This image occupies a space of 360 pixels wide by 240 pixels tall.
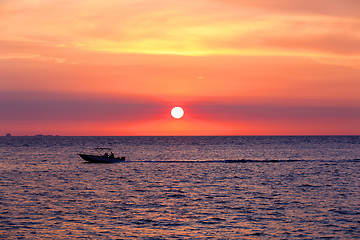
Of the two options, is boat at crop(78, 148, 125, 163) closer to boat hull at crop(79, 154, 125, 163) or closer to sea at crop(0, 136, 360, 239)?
boat hull at crop(79, 154, 125, 163)

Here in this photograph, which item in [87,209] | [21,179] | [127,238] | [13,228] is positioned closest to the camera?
[127,238]

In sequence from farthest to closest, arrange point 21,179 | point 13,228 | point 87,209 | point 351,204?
1. point 21,179
2. point 351,204
3. point 87,209
4. point 13,228

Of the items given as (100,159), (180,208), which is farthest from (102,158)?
(180,208)

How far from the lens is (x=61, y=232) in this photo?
107 ft

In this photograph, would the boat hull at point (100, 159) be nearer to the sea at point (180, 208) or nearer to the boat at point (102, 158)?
the boat at point (102, 158)

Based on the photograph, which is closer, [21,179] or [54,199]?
[54,199]

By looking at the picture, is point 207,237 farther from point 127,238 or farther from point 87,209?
point 87,209

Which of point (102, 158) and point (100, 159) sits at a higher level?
point (102, 158)

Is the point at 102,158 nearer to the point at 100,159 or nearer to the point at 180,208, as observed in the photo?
the point at 100,159

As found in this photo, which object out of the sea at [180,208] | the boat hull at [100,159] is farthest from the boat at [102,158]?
the sea at [180,208]

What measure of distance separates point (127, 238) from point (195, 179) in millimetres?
39431

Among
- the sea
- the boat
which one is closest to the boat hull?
the boat

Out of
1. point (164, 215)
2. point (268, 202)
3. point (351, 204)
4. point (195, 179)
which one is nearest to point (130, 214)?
point (164, 215)

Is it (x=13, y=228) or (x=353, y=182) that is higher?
(x=353, y=182)
